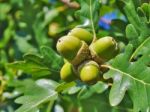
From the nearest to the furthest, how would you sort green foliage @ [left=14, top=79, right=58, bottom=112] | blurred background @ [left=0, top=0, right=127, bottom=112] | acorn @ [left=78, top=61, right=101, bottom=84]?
acorn @ [left=78, top=61, right=101, bottom=84] → green foliage @ [left=14, top=79, right=58, bottom=112] → blurred background @ [left=0, top=0, right=127, bottom=112]

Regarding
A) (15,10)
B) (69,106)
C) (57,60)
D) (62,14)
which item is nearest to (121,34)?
(57,60)

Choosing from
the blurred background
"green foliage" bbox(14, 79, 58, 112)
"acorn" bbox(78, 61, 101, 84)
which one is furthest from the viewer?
the blurred background

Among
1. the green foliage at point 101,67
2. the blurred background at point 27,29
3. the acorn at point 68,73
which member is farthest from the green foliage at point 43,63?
the blurred background at point 27,29

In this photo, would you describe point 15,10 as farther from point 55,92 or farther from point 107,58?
point 107,58

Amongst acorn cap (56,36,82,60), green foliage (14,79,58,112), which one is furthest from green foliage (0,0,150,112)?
acorn cap (56,36,82,60)

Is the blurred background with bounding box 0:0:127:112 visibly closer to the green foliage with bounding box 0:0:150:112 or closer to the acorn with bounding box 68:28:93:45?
the green foliage with bounding box 0:0:150:112

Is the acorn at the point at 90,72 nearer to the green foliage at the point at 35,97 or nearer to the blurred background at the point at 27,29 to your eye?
the green foliage at the point at 35,97

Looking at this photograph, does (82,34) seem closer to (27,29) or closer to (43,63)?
(43,63)
